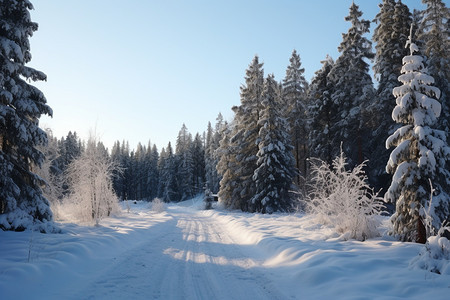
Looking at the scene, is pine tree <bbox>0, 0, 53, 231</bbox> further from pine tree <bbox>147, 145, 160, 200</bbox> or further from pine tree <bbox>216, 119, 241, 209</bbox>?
pine tree <bbox>147, 145, 160, 200</bbox>

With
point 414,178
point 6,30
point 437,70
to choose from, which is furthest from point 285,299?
point 437,70

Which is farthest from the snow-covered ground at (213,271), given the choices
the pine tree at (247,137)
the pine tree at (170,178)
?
the pine tree at (170,178)

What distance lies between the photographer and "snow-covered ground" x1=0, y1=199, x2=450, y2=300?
5.36m

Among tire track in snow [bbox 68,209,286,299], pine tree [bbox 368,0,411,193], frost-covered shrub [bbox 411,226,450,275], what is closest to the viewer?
tire track in snow [bbox 68,209,286,299]

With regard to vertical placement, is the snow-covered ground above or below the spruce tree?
below

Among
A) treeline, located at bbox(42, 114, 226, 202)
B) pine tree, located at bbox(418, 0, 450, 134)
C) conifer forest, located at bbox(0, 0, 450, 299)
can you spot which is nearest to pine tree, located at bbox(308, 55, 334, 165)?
conifer forest, located at bbox(0, 0, 450, 299)

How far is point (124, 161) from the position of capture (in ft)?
281

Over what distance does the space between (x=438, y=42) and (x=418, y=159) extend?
796 inches

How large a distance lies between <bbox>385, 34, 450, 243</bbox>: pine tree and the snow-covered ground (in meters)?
1.13

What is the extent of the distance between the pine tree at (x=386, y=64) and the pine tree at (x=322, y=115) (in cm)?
478

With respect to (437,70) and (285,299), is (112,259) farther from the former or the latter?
(437,70)

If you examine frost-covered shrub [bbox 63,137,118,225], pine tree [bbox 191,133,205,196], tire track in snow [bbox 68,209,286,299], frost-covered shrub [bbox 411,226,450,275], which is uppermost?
pine tree [bbox 191,133,205,196]

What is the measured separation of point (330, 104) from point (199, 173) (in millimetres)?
53203

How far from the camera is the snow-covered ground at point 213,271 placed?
5.36 metres
